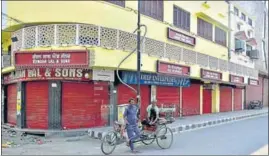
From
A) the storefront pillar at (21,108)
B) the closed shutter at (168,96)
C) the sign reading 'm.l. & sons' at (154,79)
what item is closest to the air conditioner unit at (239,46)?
the sign reading 'm.l. & sons' at (154,79)

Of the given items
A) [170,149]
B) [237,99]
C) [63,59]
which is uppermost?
[63,59]

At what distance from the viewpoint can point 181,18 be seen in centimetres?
1975

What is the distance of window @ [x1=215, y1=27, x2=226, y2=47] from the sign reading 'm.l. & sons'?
6952mm

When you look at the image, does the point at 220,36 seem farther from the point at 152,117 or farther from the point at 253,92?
the point at 152,117

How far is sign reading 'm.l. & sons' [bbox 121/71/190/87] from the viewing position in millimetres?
14781

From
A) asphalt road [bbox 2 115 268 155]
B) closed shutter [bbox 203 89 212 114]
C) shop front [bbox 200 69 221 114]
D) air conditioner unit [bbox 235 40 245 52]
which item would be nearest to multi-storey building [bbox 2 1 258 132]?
asphalt road [bbox 2 115 268 155]

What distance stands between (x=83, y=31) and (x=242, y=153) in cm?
732

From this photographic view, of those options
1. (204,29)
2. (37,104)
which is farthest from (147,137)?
(204,29)

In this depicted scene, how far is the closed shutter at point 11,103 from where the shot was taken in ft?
49.1

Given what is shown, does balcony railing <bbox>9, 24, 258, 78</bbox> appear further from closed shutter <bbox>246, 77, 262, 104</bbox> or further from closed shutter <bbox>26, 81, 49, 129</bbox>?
closed shutter <bbox>246, 77, 262, 104</bbox>

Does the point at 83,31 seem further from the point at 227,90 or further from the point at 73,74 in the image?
the point at 227,90

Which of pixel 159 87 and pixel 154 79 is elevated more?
pixel 154 79

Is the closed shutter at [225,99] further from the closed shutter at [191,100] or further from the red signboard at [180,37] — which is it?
the red signboard at [180,37]

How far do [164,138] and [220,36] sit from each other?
18866 millimetres
